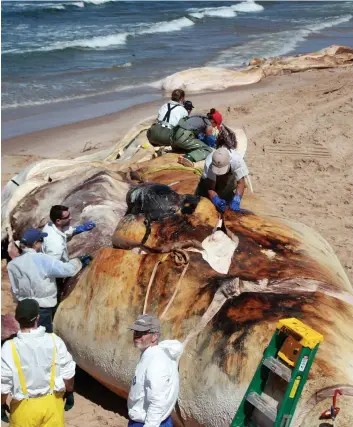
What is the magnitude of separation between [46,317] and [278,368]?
2242mm

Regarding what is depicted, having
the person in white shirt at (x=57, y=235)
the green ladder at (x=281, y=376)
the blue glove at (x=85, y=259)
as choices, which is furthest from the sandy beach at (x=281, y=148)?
the person in white shirt at (x=57, y=235)

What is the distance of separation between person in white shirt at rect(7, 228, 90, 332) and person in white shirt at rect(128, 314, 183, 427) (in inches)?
63.2

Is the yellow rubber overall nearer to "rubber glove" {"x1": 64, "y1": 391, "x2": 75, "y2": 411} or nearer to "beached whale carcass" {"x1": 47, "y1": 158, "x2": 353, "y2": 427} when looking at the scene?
"rubber glove" {"x1": 64, "y1": 391, "x2": 75, "y2": 411}

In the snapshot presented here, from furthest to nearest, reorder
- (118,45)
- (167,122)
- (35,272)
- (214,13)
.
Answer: (214,13)
(118,45)
(167,122)
(35,272)

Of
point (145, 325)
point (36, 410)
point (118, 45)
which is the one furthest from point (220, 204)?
point (118, 45)

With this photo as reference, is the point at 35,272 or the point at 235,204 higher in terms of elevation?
the point at 235,204

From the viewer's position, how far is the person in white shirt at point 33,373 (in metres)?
4.09

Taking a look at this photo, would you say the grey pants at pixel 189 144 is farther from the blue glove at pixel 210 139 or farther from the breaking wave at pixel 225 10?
the breaking wave at pixel 225 10

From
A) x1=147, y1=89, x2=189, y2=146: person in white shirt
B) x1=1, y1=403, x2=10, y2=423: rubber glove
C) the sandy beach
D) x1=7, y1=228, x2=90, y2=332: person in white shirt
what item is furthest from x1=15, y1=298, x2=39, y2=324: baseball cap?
x1=147, y1=89, x2=189, y2=146: person in white shirt

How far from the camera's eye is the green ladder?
13.3 feet

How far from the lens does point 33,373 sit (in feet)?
13.6

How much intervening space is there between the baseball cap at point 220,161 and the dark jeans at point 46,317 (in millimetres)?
1933

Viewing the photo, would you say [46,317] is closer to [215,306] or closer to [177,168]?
[215,306]

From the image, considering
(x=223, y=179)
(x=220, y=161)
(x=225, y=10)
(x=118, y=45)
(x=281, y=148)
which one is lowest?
(x=225, y=10)
